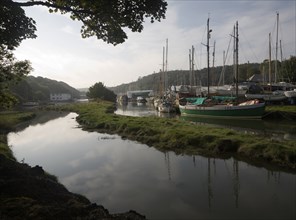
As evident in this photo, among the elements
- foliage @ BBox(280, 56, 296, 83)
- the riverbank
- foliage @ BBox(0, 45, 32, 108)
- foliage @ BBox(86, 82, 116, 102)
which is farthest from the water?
foliage @ BBox(86, 82, 116, 102)

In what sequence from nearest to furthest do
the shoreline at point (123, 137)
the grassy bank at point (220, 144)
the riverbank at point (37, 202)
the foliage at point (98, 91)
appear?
the riverbank at point (37, 202) < the shoreline at point (123, 137) < the grassy bank at point (220, 144) < the foliage at point (98, 91)

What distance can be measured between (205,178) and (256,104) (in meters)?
29.3

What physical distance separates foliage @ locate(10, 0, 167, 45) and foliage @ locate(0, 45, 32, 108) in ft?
19.8

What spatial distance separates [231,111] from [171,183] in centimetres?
3154

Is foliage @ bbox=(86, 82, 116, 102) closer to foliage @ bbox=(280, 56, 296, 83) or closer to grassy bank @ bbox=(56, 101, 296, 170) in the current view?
foliage @ bbox=(280, 56, 296, 83)

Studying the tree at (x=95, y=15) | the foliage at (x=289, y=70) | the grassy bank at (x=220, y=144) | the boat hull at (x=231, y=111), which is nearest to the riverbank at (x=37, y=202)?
the tree at (x=95, y=15)

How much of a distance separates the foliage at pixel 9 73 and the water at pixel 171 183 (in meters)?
5.98

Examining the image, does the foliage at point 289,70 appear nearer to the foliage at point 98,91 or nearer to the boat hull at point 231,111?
the boat hull at point 231,111

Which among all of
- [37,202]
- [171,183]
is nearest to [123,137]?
[171,183]

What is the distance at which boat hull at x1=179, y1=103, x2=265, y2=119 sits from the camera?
42.5 metres

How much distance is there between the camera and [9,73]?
16719mm

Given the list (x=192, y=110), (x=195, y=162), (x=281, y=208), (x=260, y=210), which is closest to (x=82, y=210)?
(x=260, y=210)

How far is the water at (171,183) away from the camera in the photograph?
1243 cm

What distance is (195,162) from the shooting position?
2008 cm
